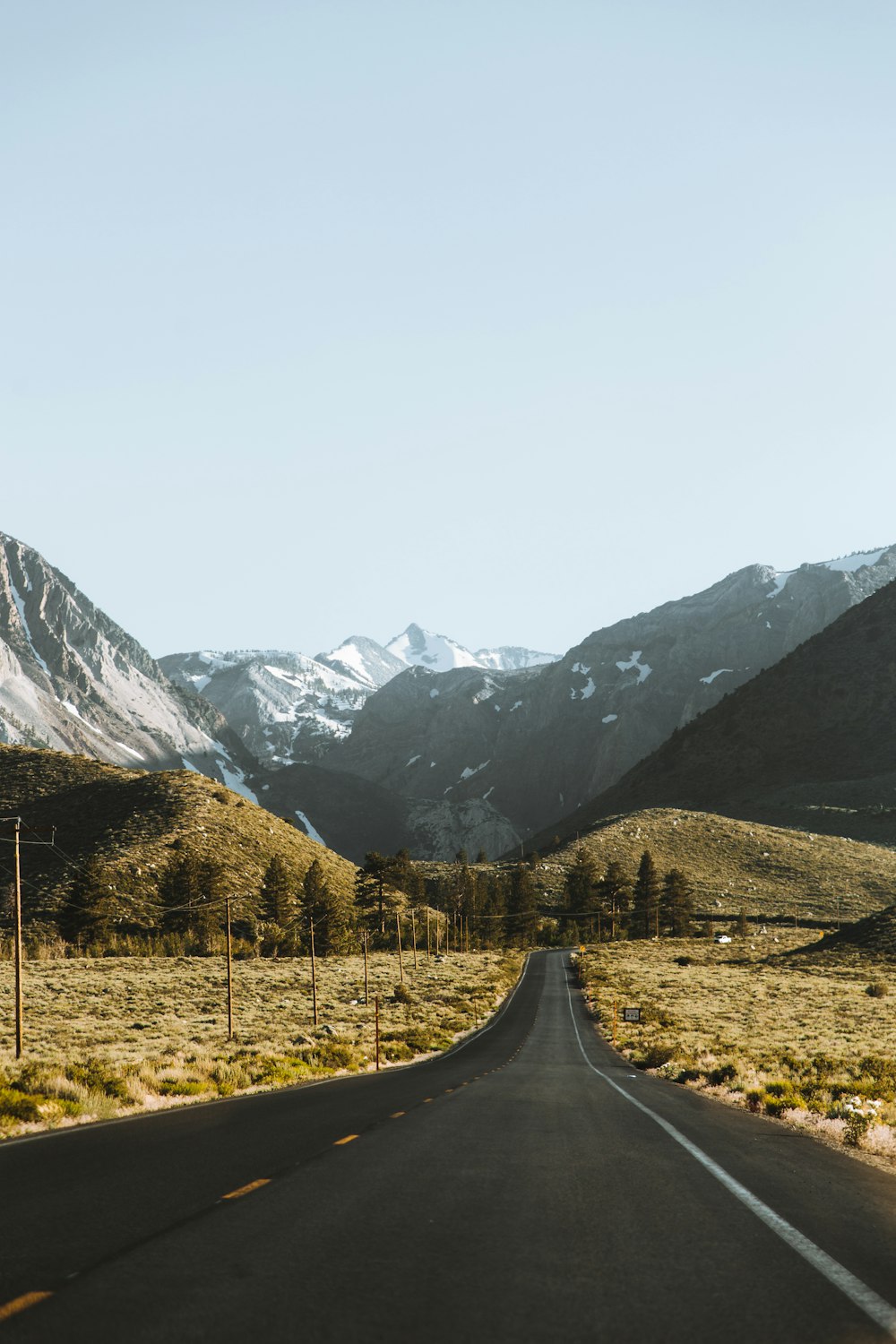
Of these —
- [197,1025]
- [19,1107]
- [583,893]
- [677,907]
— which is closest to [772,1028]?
[197,1025]

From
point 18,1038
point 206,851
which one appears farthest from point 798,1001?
point 206,851

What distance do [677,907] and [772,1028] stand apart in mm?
89217

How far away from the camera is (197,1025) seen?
152 ft

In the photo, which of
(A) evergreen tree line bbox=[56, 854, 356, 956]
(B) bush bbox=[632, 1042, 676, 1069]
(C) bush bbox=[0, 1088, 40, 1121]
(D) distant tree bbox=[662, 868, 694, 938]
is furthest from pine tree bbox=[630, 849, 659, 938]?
(C) bush bbox=[0, 1088, 40, 1121]

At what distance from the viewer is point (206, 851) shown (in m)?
113

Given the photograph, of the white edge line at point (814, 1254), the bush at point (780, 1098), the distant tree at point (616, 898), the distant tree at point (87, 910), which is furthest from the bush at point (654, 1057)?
the distant tree at point (616, 898)

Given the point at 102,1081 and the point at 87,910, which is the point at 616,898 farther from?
the point at 102,1081

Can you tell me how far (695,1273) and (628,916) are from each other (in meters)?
143

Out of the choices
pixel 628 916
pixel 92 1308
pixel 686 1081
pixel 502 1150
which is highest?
pixel 92 1308

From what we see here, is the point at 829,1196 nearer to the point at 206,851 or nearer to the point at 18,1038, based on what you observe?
the point at 18,1038

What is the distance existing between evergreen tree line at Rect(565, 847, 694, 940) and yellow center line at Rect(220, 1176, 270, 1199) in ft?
418

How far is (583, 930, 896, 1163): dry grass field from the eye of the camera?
806 inches

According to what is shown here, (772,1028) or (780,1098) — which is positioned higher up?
(780,1098)

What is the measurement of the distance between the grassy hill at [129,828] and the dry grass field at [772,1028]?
4436 centimetres
